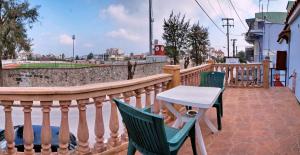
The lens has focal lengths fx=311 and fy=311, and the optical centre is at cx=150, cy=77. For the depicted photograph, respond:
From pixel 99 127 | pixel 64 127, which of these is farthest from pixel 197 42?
pixel 64 127

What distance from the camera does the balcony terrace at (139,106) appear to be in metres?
2.88

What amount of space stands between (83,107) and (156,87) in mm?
1618

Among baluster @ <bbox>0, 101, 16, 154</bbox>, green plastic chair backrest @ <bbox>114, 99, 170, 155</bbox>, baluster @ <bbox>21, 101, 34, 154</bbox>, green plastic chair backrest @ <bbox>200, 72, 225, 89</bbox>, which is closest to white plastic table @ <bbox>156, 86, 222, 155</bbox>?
green plastic chair backrest @ <bbox>114, 99, 170, 155</bbox>

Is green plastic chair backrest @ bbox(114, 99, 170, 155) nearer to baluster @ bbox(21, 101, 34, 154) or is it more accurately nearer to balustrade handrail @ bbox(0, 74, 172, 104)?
balustrade handrail @ bbox(0, 74, 172, 104)

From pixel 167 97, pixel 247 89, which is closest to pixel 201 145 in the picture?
pixel 167 97

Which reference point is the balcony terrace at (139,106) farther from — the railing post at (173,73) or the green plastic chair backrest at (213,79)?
the green plastic chair backrest at (213,79)

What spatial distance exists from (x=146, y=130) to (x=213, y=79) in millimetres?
3717

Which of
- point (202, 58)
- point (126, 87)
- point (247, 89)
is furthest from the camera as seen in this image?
point (202, 58)

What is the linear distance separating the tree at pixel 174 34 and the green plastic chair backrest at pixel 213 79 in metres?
18.1

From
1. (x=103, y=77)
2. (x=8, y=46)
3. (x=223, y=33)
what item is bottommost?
(x=103, y=77)

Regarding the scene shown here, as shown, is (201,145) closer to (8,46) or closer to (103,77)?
(8,46)

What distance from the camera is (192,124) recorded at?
2.83 meters

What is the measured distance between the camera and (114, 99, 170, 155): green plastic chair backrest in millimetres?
2256

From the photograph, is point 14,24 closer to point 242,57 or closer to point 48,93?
point 48,93
